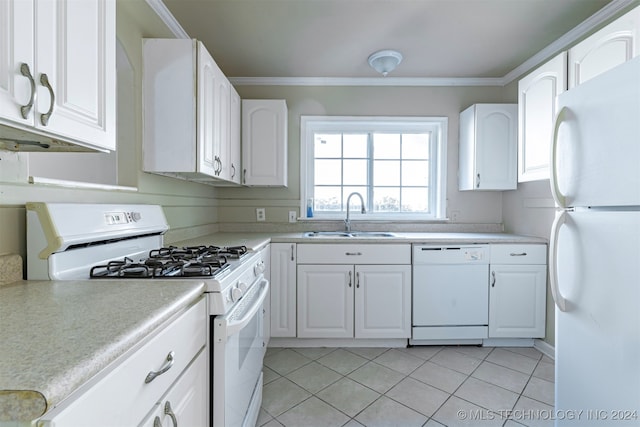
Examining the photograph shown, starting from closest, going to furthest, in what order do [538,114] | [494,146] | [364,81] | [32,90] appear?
[32,90] < [538,114] < [494,146] < [364,81]

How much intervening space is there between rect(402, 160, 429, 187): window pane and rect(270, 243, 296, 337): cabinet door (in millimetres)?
1430

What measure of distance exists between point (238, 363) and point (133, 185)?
3.63ft

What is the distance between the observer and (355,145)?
308 centimetres

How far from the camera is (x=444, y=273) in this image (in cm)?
238

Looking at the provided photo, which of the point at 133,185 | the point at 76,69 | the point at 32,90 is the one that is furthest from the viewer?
the point at 133,185

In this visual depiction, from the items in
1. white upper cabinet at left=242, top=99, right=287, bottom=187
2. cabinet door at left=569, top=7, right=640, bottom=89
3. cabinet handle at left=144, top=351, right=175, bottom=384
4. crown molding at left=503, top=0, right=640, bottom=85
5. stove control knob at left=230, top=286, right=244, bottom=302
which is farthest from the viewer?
white upper cabinet at left=242, top=99, right=287, bottom=187

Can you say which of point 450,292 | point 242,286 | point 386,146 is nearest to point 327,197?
point 386,146

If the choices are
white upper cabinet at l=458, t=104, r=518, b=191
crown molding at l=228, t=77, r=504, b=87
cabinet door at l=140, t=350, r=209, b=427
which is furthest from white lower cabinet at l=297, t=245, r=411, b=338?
crown molding at l=228, t=77, r=504, b=87

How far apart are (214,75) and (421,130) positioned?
6.60 ft

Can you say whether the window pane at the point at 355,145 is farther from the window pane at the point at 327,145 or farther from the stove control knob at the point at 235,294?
the stove control knob at the point at 235,294

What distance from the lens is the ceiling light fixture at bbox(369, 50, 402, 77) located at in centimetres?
238

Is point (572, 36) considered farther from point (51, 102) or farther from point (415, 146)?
point (51, 102)

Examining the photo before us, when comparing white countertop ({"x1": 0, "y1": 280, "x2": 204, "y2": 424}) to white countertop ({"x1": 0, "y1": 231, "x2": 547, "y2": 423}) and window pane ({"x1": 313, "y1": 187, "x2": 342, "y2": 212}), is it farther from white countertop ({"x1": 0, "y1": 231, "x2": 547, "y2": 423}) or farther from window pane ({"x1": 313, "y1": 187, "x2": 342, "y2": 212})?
window pane ({"x1": 313, "y1": 187, "x2": 342, "y2": 212})

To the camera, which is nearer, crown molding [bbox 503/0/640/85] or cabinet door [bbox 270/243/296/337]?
crown molding [bbox 503/0/640/85]
